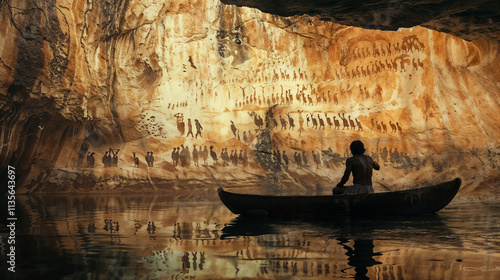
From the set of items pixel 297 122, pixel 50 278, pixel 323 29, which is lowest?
pixel 50 278

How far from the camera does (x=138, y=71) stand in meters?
20.0

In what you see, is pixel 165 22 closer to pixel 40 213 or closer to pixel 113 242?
pixel 40 213

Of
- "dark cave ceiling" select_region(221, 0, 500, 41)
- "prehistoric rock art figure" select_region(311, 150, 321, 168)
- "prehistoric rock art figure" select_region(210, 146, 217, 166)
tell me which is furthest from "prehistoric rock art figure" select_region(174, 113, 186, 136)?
"dark cave ceiling" select_region(221, 0, 500, 41)

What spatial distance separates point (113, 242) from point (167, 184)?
13.1 meters

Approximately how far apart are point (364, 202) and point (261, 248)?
3187mm

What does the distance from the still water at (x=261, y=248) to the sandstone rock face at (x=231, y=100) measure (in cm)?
844

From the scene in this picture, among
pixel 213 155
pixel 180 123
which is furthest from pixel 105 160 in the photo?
pixel 213 155

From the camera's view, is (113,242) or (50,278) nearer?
(50,278)

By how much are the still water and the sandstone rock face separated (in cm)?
844

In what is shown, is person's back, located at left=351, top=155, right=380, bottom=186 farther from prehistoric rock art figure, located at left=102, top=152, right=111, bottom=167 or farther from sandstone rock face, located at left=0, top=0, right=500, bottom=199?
prehistoric rock art figure, located at left=102, top=152, right=111, bottom=167

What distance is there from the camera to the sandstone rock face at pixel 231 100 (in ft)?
52.4

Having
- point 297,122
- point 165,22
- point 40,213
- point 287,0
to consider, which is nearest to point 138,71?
point 165,22

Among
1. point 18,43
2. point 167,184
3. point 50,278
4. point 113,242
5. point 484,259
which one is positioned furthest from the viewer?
point 167,184

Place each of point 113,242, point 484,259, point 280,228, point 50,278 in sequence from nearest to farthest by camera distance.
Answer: point 50,278, point 484,259, point 113,242, point 280,228
